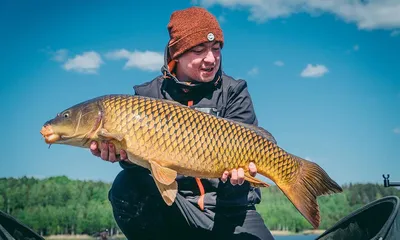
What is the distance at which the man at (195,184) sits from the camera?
9.41 ft

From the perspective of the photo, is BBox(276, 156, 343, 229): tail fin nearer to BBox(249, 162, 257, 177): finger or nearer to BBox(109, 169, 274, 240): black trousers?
BBox(249, 162, 257, 177): finger

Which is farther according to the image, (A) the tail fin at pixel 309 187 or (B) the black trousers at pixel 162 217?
(B) the black trousers at pixel 162 217

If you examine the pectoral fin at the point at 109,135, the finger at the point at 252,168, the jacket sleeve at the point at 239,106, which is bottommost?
the finger at the point at 252,168

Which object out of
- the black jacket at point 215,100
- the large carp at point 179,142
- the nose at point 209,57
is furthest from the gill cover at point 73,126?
the nose at point 209,57

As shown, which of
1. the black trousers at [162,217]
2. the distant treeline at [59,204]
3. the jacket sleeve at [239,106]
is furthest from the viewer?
the distant treeline at [59,204]

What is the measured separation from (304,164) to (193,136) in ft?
2.07

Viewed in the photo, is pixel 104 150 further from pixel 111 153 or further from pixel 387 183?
pixel 387 183

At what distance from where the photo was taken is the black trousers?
9.34 feet

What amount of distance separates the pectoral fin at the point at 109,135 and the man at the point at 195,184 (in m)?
0.22

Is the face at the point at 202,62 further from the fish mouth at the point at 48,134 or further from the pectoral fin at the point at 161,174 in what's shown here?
the fish mouth at the point at 48,134

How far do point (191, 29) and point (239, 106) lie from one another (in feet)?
1.77

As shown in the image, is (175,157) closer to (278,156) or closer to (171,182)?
(171,182)

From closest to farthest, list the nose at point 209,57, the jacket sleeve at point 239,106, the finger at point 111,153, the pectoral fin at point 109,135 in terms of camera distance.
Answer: the pectoral fin at point 109,135 → the finger at point 111,153 → the nose at point 209,57 → the jacket sleeve at point 239,106

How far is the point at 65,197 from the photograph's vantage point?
2085 inches
